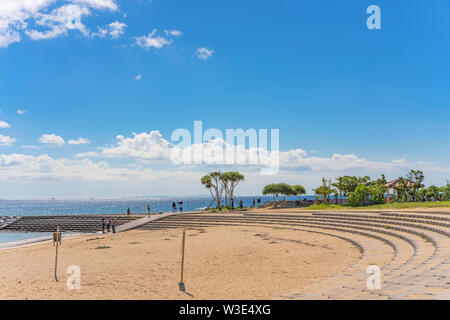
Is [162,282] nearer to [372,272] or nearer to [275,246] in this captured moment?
[372,272]

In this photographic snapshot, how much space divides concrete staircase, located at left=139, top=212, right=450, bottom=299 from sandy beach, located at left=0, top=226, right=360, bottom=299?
1.28 meters

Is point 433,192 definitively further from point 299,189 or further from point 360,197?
point 299,189

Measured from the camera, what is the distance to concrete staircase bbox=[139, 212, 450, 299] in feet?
22.8

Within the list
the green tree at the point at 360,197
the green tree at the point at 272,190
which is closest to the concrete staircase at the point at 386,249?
the green tree at the point at 360,197

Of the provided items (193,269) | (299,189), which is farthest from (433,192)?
(193,269)

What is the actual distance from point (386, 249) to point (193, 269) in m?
8.77

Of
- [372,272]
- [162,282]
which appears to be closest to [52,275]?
[162,282]

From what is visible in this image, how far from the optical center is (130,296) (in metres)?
9.80

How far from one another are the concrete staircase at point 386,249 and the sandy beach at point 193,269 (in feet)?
4.19

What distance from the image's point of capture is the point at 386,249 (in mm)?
14336

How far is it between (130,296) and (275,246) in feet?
34.4

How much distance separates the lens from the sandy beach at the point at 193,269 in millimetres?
10250

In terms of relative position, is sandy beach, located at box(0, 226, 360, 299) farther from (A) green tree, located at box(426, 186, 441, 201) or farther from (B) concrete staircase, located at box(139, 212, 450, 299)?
(A) green tree, located at box(426, 186, 441, 201)
